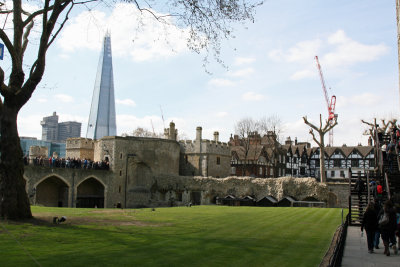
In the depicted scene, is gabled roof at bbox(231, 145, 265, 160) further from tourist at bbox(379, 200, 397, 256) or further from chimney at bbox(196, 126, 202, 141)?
tourist at bbox(379, 200, 397, 256)

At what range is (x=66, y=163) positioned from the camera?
43.1 m

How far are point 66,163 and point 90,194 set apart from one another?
6.87m

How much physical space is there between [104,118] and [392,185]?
5384 inches

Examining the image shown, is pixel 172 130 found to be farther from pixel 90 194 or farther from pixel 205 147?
pixel 90 194

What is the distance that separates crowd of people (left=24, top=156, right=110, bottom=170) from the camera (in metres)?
41.2

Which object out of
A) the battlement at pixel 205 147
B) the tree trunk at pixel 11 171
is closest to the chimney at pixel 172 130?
the battlement at pixel 205 147

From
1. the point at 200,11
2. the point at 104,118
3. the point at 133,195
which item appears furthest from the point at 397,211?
the point at 104,118

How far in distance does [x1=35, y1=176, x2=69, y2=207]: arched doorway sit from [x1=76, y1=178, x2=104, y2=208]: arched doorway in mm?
1752

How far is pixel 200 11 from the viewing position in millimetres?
15828

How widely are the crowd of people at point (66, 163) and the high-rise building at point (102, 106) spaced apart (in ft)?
335

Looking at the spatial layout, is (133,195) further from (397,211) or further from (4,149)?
(397,211)

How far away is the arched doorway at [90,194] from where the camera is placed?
4734 centimetres

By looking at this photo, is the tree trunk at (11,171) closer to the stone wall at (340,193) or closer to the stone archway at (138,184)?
the stone archway at (138,184)

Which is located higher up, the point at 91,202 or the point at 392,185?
the point at 392,185
